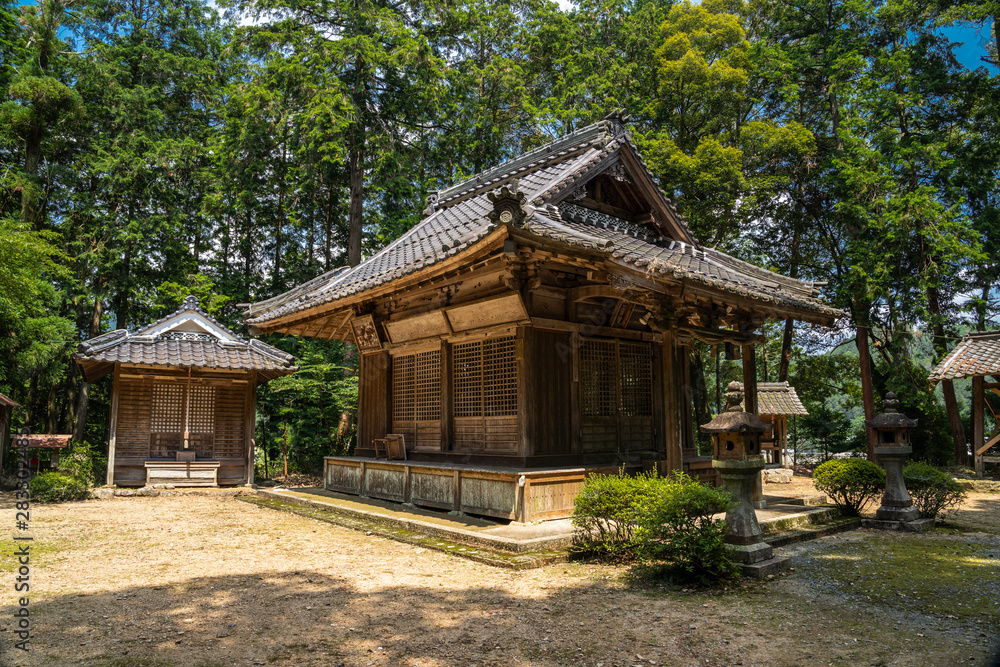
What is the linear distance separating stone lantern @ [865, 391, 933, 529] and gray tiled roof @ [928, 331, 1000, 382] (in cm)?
1016

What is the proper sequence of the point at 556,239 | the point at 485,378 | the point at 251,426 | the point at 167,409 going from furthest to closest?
the point at 251,426, the point at 167,409, the point at 485,378, the point at 556,239

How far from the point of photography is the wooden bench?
1535cm

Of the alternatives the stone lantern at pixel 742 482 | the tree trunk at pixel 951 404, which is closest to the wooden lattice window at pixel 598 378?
the stone lantern at pixel 742 482

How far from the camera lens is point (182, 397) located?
16234 mm

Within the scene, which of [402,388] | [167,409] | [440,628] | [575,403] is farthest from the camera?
[167,409]

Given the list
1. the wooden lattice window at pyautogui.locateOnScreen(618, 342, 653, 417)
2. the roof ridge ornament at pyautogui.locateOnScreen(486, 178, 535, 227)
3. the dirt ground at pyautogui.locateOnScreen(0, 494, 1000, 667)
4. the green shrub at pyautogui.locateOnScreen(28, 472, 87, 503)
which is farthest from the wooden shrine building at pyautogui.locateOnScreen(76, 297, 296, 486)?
the roof ridge ornament at pyautogui.locateOnScreen(486, 178, 535, 227)

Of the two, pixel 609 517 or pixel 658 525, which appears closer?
pixel 658 525

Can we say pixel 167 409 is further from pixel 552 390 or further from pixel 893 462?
pixel 893 462

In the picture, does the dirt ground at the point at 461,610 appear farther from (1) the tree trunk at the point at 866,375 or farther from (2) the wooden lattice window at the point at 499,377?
(1) the tree trunk at the point at 866,375

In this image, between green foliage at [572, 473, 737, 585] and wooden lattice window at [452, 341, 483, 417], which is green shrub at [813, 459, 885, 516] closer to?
green foliage at [572, 473, 737, 585]

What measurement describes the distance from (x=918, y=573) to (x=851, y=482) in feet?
11.6

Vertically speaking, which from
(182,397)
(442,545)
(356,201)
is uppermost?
(356,201)

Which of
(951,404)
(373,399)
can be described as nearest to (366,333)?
(373,399)

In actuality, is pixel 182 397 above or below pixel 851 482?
above
